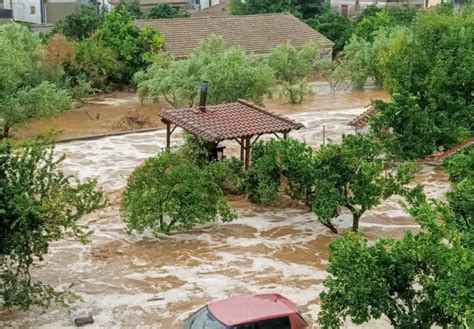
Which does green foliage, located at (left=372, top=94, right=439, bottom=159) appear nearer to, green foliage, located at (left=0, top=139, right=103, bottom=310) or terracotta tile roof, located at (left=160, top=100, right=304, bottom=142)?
terracotta tile roof, located at (left=160, top=100, right=304, bottom=142)

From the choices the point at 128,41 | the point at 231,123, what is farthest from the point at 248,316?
the point at 128,41

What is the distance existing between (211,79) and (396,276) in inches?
823

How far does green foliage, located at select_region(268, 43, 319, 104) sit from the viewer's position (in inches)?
1527

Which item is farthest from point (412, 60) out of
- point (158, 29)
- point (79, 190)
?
point (158, 29)

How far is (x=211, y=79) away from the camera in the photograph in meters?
31.2

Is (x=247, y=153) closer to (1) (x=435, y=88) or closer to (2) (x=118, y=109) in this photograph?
(1) (x=435, y=88)

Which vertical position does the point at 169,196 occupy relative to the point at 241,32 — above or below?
below

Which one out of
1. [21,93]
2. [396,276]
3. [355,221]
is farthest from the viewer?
[21,93]

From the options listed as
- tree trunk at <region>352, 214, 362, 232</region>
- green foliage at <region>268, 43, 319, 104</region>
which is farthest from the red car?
green foliage at <region>268, 43, 319, 104</region>

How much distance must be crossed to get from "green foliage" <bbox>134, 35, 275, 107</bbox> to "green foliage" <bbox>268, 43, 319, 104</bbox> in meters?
2.91

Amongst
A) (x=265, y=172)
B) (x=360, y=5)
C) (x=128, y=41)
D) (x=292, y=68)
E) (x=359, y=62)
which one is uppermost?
(x=360, y=5)

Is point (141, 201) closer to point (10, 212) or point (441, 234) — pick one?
point (10, 212)

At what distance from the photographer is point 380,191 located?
58.6 ft

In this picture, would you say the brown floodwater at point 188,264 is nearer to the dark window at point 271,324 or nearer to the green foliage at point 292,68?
the dark window at point 271,324
